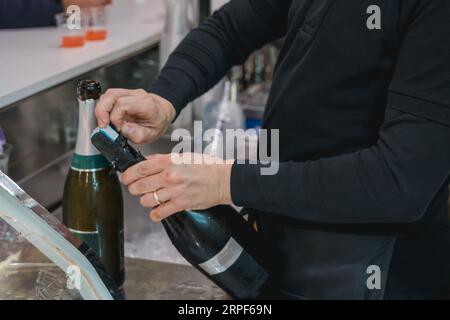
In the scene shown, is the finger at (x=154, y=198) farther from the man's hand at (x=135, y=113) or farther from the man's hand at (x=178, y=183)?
the man's hand at (x=135, y=113)

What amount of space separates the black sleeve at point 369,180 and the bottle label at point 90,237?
0.92ft

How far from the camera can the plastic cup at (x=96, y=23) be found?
1.62 m

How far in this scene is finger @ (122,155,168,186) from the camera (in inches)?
32.1

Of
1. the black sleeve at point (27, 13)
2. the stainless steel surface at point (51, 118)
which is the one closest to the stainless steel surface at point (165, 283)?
the stainless steel surface at point (51, 118)

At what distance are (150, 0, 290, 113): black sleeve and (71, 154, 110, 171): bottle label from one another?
16cm

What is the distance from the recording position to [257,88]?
2.03m

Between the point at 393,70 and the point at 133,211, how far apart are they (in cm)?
82

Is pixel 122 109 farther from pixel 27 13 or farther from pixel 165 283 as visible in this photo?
pixel 27 13

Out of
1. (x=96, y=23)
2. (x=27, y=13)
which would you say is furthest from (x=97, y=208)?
(x=27, y=13)

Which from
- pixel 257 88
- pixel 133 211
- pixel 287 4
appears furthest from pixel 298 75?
pixel 257 88

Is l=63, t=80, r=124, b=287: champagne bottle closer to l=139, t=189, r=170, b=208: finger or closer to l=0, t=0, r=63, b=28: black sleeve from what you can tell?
l=139, t=189, r=170, b=208: finger

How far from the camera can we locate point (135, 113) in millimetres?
932

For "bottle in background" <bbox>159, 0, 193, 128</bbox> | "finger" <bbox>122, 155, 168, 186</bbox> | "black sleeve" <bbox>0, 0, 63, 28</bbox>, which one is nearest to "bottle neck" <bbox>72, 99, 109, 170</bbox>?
"finger" <bbox>122, 155, 168, 186</bbox>

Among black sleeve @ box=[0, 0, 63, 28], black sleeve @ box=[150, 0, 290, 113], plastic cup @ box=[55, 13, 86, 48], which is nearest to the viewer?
black sleeve @ box=[150, 0, 290, 113]
